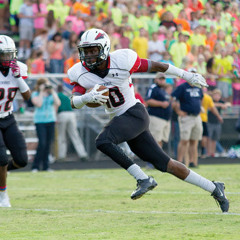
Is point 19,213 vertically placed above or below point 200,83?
below

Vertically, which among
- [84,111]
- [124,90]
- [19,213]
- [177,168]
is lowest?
[84,111]

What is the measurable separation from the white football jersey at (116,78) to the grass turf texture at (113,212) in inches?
43.1

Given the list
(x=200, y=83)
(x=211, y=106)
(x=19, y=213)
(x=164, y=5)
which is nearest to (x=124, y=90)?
(x=200, y=83)

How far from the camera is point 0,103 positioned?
25.2 ft

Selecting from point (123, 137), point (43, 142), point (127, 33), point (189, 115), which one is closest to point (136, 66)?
point (123, 137)

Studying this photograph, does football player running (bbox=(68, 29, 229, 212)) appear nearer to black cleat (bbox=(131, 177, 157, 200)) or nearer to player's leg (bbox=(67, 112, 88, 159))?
black cleat (bbox=(131, 177, 157, 200))

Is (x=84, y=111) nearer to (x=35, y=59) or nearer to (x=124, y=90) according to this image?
(x=35, y=59)

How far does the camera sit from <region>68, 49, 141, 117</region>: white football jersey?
6613 mm

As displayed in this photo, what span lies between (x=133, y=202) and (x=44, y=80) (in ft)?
19.5

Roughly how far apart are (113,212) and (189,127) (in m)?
→ 6.18

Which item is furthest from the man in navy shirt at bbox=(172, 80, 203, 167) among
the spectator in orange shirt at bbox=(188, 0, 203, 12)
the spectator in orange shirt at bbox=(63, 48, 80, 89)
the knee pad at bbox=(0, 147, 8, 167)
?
the spectator in orange shirt at bbox=(188, 0, 203, 12)

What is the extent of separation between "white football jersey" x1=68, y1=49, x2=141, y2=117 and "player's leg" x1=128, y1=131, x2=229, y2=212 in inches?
14.9

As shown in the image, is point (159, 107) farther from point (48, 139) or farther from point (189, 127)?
point (48, 139)

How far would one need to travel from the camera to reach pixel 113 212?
6.97m
